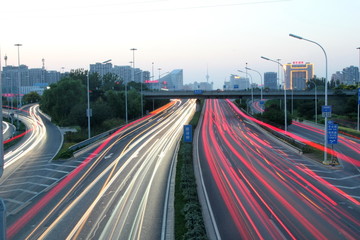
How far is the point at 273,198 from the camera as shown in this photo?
21.3 meters

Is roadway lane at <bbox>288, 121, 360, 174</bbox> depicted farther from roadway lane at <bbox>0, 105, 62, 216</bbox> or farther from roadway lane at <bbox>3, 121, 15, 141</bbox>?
roadway lane at <bbox>3, 121, 15, 141</bbox>

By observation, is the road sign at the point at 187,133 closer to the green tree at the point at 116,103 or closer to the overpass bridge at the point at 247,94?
the green tree at the point at 116,103

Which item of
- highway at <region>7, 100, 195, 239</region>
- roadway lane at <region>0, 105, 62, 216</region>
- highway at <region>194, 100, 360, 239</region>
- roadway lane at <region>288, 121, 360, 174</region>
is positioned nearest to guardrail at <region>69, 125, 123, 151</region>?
highway at <region>7, 100, 195, 239</region>

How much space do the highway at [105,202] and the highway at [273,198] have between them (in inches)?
118

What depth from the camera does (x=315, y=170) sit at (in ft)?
96.2

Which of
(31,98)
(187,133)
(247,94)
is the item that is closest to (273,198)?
(187,133)

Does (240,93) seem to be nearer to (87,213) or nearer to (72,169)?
(72,169)

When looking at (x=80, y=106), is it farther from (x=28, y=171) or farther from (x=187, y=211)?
(x=187, y=211)

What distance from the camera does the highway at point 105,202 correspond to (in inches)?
638

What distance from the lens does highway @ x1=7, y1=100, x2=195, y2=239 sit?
1620 cm

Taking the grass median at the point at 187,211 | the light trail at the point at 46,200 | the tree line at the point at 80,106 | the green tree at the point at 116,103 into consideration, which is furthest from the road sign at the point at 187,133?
the green tree at the point at 116,103

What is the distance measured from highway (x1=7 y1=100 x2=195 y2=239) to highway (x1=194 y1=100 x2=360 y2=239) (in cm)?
301

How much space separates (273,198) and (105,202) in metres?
9.65

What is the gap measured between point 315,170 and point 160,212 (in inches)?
624
